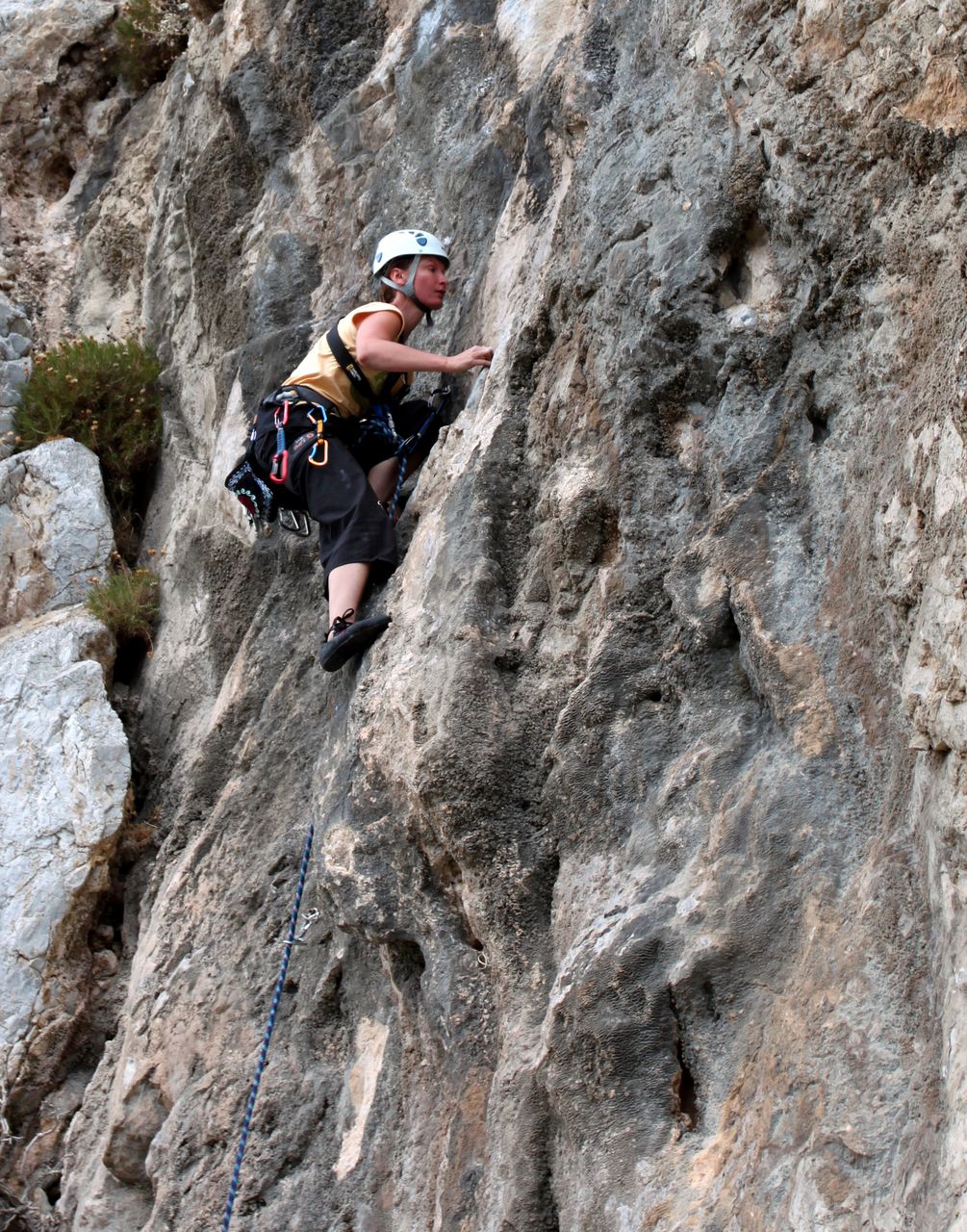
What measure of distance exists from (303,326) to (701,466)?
3.34 metres

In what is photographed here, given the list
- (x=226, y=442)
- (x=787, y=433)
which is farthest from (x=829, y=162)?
(x=226, y=442)

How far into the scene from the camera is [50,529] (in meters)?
8.49

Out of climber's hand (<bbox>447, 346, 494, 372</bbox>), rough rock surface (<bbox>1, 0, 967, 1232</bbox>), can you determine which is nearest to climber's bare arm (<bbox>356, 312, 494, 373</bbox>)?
climber's hand (<bbox>447, 346, 494, 372</bbox>)

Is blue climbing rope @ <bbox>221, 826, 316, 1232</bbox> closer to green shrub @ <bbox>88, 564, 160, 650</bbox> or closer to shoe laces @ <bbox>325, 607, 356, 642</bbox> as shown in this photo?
shoe laces @ <bbox>325, 607, 356, 642</bbox>

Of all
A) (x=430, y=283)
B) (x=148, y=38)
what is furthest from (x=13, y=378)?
(x=430, y=283)

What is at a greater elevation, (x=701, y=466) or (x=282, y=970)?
(x=701, y=466)

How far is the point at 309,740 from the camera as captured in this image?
643cm

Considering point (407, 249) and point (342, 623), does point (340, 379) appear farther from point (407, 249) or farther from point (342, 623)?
point (342, 623)

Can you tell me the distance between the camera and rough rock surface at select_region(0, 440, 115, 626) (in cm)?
838

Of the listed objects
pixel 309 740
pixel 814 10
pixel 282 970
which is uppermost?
pixel 814 10

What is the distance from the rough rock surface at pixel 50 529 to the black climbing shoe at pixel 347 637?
307cm

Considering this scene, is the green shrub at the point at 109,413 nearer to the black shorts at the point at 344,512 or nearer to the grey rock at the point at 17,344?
the grey rock at the point at 17,344

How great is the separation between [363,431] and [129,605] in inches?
88.9

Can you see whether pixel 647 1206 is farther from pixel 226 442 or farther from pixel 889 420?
pixel 226 442
